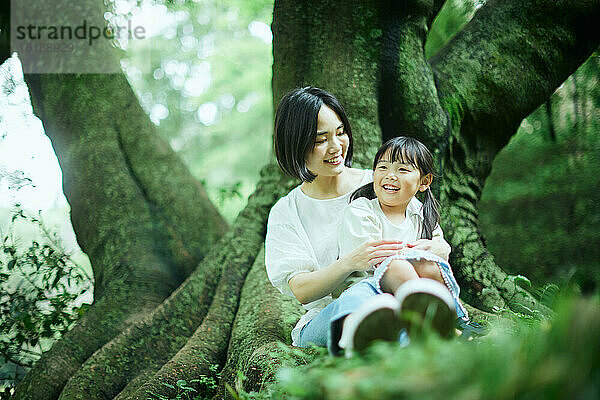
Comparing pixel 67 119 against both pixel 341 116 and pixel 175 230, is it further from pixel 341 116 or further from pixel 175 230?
pixel 341 116

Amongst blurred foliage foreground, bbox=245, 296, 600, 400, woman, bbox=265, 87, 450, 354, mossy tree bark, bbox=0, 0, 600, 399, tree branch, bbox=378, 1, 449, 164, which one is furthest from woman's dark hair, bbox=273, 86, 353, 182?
blurred foliage foreground, bbox=245, 296, 600, 400

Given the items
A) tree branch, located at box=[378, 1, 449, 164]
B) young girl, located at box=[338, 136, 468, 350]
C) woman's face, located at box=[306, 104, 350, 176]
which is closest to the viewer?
young girl, located at box=[338, 136, 468, 350]

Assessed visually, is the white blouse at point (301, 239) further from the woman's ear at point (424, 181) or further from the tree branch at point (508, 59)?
the tree branch at point (508, 59)

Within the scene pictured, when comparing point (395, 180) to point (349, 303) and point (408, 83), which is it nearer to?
point (349, 303)

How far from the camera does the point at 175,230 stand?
4.36 m

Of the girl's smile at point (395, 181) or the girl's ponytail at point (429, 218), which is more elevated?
the girl's smile at point (395, 181)

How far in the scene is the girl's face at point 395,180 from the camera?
2236 mm

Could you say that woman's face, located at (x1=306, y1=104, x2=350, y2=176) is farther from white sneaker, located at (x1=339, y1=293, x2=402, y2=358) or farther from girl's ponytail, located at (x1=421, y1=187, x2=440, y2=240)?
white sneaker, located at (x1=339, y1=293, x2=402, y2=358)

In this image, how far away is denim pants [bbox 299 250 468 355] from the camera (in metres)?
1.75

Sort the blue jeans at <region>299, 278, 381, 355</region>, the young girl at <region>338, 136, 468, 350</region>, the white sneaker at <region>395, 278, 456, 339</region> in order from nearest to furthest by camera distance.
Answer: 1. the white sneaker at <region>395, 278, 456, 339</region>
2. the blue jeans at <region>299, 278, 381, 355</region>
3. the young girl at <region>338, 136, 468, 350</region>

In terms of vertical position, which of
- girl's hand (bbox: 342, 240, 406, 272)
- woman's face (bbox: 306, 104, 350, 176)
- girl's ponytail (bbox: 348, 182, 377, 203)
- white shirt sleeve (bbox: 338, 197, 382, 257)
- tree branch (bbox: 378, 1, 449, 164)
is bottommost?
girl's hand (bbox: 342, 240, 406, 272)

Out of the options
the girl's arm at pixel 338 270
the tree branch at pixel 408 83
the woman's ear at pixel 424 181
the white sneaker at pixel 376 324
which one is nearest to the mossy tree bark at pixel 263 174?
the tree branch at pixel 408 83

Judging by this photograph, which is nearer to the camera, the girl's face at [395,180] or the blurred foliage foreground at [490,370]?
the blurred foliage foreground at [490,370]

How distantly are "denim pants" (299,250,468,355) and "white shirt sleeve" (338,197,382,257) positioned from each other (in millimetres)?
208
